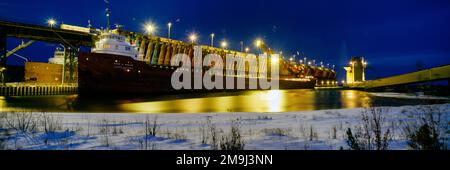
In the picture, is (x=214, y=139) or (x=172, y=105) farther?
(x=172, y=105)

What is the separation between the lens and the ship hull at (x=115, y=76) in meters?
28.5

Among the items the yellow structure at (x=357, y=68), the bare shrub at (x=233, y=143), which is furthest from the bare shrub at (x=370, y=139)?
the yellow structure at (x=357, y=68)

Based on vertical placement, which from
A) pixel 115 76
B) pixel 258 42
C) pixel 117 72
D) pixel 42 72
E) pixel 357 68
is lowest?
pixel 115 76

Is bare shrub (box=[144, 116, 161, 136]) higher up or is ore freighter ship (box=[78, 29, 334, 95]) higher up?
ore freighter ship (box=[78, 29, 334, 95])

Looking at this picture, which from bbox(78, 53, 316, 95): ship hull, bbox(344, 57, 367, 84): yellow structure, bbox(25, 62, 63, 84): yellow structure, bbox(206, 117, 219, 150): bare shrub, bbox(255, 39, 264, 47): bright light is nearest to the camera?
bbox(206, 117, 219, 150): bare shrub

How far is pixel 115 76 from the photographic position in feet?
96.6

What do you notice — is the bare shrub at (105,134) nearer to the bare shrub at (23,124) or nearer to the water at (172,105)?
the bare shrub at (23,124)

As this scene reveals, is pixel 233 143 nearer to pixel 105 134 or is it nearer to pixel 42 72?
pixel 105 134

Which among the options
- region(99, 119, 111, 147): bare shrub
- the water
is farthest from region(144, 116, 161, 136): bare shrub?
the water

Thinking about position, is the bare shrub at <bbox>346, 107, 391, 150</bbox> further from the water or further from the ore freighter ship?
the ore freighter ship

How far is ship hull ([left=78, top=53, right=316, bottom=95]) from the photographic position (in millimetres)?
28500

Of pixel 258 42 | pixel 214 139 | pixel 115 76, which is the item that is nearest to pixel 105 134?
pixel 214 139
